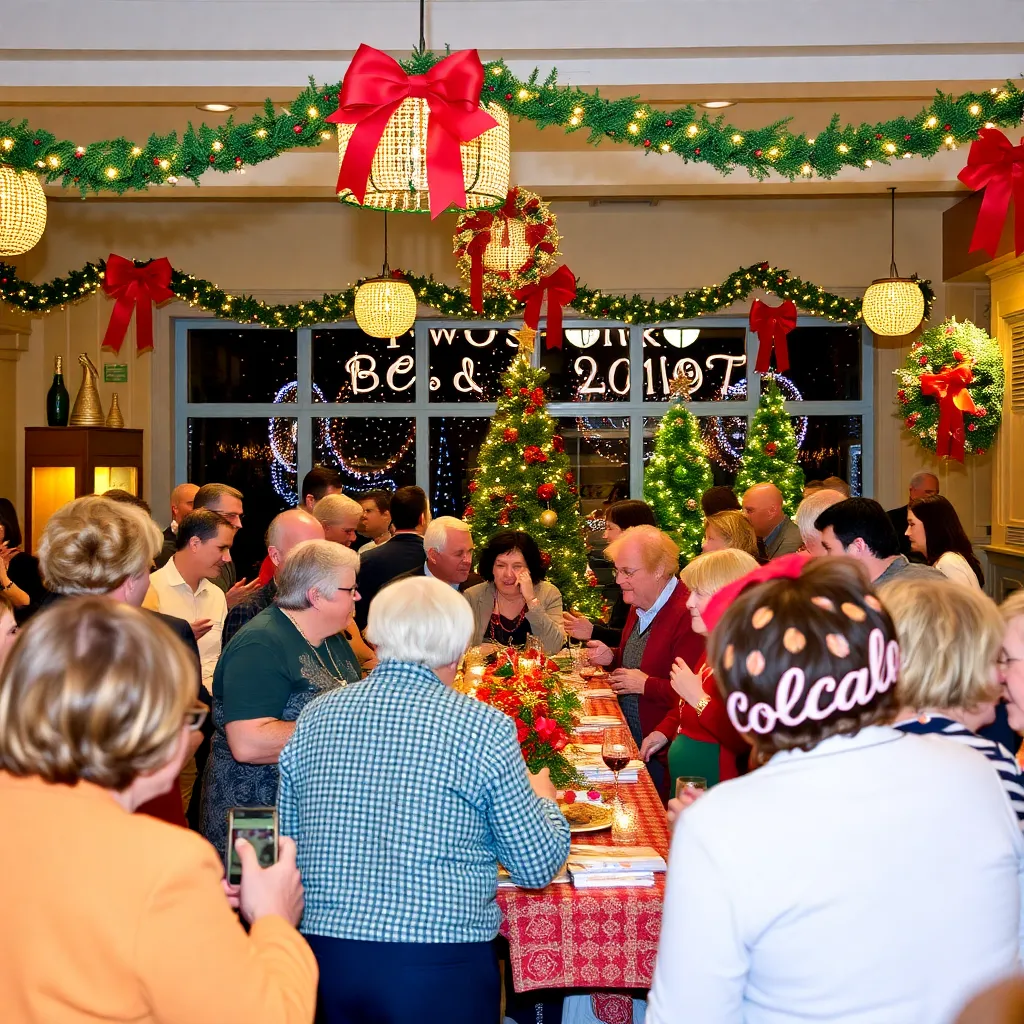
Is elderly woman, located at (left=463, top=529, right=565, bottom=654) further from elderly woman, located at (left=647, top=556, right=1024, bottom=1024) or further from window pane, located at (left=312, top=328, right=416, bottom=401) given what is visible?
window pane, located at (left=312, top=328, right=416, bottom=401)

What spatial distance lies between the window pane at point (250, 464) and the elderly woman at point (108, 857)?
9.60 metres

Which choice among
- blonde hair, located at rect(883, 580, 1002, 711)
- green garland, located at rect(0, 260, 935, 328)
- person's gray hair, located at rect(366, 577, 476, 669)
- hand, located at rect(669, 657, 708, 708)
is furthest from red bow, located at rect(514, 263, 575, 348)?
blonde hair, located at rect(883, 580, 1002, 711)

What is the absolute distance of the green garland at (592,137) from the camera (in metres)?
4.72

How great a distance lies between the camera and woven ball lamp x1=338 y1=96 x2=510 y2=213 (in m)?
4.07

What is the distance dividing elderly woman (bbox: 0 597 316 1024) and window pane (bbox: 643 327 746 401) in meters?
9.77

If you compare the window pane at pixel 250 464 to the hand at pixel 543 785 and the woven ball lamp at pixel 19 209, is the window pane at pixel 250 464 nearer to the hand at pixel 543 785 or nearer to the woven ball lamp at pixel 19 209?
the woven ball lamp at pixel 19 209

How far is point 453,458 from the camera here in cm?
1127

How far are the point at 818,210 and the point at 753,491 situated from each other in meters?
3.90

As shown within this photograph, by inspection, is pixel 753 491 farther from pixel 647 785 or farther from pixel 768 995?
pixel 768 995

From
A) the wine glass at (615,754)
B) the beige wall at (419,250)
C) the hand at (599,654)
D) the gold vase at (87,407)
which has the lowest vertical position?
the hand at (599,654)

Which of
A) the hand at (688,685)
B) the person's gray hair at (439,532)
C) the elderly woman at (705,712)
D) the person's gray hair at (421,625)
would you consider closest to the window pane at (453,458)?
the person's gray hair at (439,532)

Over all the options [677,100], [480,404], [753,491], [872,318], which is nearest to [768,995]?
[677,100]

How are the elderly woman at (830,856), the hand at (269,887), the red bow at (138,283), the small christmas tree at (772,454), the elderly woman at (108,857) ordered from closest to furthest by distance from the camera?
the elderly woman at (108,857), the elderly woman at (830,856), the hand at (269,887), the red bow at (138,283), the small christmas tree at (772,454)

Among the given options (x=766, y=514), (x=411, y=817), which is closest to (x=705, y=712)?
(x=411, y=817)
